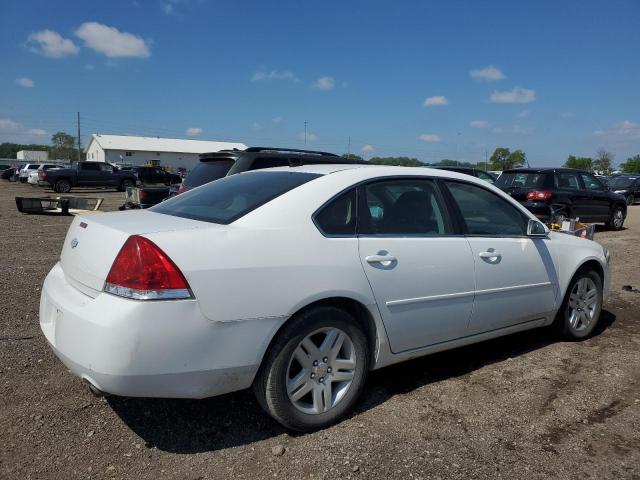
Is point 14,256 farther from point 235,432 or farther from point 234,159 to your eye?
point 235,432

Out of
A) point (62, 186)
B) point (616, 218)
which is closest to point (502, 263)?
point (616, 218)

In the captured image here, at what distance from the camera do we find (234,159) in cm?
820

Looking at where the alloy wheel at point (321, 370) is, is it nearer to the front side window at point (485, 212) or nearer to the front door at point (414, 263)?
the front door at point (414, 263)

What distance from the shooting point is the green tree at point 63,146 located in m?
115

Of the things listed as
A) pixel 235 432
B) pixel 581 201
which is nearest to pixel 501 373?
pixel 235 432

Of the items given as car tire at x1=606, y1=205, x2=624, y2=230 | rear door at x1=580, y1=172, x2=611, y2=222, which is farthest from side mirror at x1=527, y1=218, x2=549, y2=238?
car tire at x1=606, y1=205, x2=624, y2=230

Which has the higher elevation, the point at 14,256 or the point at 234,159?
the point at 234,159

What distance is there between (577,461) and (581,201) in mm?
11851

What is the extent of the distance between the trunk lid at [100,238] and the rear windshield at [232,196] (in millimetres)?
148

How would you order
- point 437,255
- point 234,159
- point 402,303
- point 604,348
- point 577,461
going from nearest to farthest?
point 577,461 → point 402,303 → point 437,255 → point 604,348 → point 234,159

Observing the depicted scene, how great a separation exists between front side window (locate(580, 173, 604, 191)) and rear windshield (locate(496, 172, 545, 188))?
194 centimetres

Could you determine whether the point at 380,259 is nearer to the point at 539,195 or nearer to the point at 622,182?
the point at 539,195

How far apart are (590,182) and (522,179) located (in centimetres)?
244

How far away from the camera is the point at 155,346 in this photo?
259 centimetres
